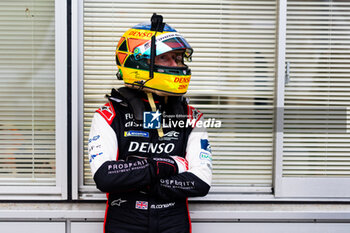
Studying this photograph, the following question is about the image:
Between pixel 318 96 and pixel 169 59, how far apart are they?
5.31 feet

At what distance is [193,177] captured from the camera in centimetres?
247

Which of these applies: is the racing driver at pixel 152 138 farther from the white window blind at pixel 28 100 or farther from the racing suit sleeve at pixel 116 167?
the white window blind at pixel 28 100

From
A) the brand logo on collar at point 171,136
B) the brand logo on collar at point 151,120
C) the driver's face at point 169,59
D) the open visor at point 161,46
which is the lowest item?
the brand logo on collar at point 171,136

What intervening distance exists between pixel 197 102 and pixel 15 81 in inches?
61.5

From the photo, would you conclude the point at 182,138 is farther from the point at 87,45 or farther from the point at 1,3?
the point at 1,3

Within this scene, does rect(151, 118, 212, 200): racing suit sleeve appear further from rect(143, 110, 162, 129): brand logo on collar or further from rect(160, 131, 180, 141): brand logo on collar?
rect(143, 110, 162, 129): brand logo on collar

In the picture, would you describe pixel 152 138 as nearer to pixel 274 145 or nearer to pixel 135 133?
pixel 135 133

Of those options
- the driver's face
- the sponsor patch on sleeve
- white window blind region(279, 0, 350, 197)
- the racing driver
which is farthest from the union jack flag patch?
white window blind region(279, 0, 350, 197)

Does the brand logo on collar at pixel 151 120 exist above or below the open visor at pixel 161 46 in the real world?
below

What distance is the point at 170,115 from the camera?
265 centimetres

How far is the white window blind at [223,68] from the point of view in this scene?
3465mm

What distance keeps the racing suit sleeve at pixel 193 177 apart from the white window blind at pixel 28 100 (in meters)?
1.33

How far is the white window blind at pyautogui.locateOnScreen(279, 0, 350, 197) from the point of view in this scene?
3.52 meters

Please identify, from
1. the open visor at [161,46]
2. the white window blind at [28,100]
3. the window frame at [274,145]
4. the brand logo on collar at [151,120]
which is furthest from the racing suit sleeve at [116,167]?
the white window blind at [28,100]
